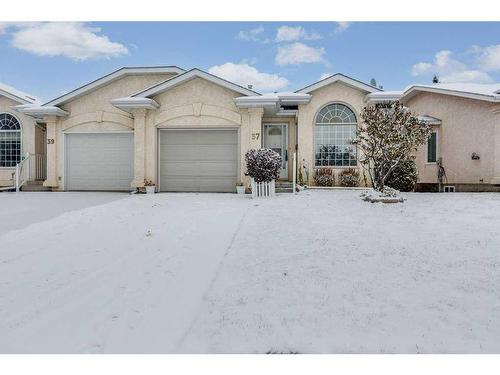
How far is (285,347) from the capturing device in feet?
8.39

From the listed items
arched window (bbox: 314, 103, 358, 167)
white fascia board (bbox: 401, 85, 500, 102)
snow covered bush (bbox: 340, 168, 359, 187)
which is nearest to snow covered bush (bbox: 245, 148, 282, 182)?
arched window (bbox: 314, 103, 358, 167)

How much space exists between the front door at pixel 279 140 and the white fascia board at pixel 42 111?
27.5 ft

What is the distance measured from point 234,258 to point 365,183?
10108 mm

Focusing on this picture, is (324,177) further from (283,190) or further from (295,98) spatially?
(295,98)

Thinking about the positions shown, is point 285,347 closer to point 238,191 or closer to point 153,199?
point 153,199

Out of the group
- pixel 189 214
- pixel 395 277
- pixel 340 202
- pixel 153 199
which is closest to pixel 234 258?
pixel 395 277

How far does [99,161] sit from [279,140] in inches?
300

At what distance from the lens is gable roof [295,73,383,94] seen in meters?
13.0

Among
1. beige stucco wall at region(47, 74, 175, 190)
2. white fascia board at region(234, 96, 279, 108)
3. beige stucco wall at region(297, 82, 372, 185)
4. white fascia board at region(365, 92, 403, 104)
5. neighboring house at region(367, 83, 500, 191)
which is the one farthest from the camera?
beige stucco wall at region(47, 74, 175, 190)

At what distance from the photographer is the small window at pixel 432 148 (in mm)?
14789

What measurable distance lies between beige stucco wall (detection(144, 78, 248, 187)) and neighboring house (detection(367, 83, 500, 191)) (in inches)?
218

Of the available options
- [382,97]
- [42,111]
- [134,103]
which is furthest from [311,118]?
[42,111]

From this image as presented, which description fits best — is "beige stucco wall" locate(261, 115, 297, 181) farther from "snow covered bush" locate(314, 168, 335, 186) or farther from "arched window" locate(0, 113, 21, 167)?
"arched window" locate(0, 113, 21, 167)

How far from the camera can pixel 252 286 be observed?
12.1 feet
